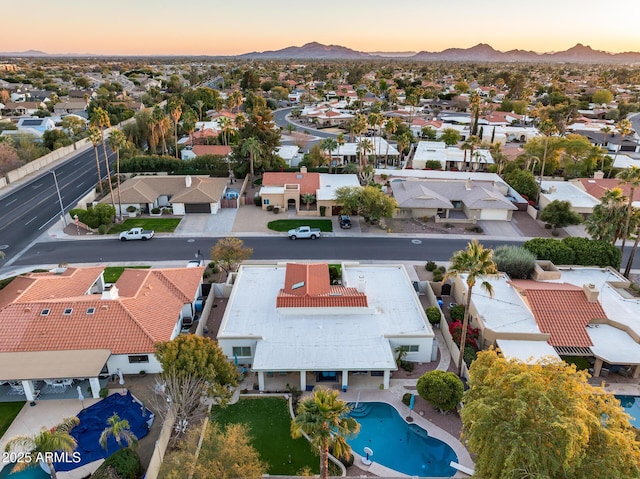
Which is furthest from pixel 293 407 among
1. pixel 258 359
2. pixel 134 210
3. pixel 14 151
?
pixel 14 151

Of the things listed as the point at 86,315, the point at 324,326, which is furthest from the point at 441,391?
the point at 86,315

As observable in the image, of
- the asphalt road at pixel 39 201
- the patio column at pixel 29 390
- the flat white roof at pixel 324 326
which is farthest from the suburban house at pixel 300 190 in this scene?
the patio column at pixel 29 390

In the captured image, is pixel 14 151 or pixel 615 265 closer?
pixel 615 265

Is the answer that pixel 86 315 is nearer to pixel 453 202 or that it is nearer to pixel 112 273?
pixel 112 273

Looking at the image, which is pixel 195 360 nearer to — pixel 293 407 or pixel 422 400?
pixel 293 407

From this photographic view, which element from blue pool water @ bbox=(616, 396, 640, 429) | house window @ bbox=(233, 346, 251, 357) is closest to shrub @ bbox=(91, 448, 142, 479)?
house window @ bbox=(233, 346, 251, 357)

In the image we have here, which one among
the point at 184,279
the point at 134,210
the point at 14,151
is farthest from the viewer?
the point at 14,151

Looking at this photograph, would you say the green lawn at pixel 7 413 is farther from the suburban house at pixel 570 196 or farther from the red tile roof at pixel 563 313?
the suburban house at pixel 570 196
